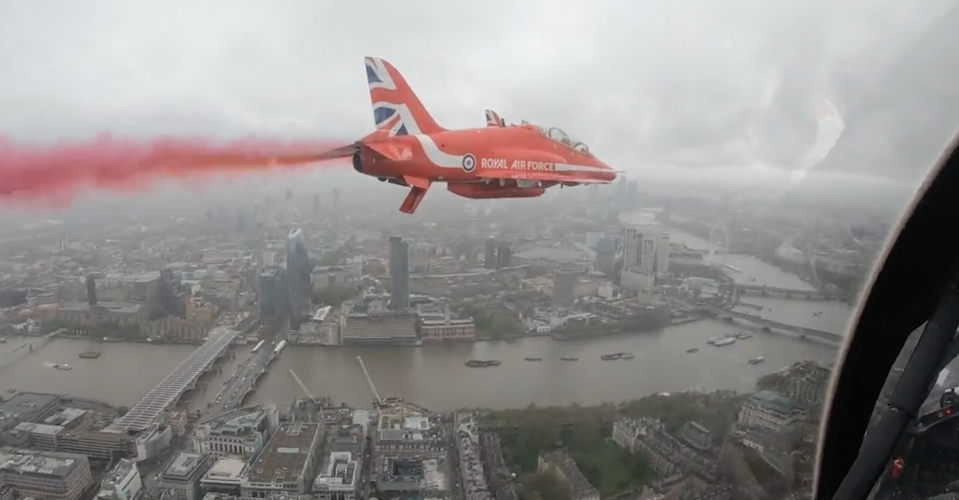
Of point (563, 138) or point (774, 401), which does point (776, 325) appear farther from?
point (563, 138)

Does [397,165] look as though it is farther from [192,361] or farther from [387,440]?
[192,361]

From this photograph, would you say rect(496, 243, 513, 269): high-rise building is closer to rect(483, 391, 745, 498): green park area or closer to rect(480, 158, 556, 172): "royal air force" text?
rect(483, 391, 745, 498): green park area

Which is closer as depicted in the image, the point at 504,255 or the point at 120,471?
Answer: the point at 120,471

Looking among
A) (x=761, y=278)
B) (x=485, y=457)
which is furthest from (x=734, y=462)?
(x=485, y=457)

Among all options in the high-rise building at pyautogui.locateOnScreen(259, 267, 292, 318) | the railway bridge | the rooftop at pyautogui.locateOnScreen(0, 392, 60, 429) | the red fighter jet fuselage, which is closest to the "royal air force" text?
the red fighter jet fuselage

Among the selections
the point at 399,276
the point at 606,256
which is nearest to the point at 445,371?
the point at 399,276

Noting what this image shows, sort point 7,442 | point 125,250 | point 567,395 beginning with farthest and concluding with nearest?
point 125,250 → point 567,395 → point 7,442

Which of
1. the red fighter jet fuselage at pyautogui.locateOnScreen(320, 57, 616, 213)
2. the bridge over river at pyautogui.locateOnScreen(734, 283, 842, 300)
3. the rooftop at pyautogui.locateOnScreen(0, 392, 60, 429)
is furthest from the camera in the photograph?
the rooftop at pyautogui.locateOnScreen(0, 392, 60, 429)
